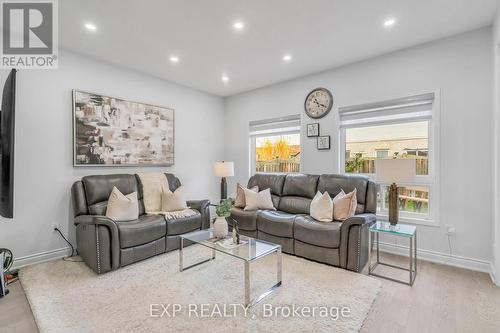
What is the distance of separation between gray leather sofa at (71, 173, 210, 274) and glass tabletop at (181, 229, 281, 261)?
0.66 metres

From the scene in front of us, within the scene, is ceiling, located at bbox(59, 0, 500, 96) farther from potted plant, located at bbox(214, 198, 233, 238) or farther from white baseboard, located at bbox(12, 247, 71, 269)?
white baseboard, located at bbox(12, 247, 71, 269)

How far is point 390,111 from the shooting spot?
348 centimetres

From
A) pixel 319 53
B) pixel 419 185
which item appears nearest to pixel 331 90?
pixel 319 53

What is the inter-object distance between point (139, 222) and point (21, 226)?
4.45ft

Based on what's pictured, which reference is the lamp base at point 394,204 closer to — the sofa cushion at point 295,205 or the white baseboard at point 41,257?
the sofa cushion at point 295,205

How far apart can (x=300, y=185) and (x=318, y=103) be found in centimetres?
141

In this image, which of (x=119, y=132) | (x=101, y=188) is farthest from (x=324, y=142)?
(x=101, y=188)

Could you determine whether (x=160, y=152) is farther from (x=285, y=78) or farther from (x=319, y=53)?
(x=319, y=53)

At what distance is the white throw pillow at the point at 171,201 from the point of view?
3.64 metres

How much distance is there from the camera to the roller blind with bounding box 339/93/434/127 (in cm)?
321

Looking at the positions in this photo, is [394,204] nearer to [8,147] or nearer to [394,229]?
[394,229]

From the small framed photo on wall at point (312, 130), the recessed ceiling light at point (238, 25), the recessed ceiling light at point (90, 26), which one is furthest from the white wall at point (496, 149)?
the recessed ceiling light at point (90, 26)

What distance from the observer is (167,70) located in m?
3.99

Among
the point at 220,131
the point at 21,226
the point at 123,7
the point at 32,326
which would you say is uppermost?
the point at 123,7
